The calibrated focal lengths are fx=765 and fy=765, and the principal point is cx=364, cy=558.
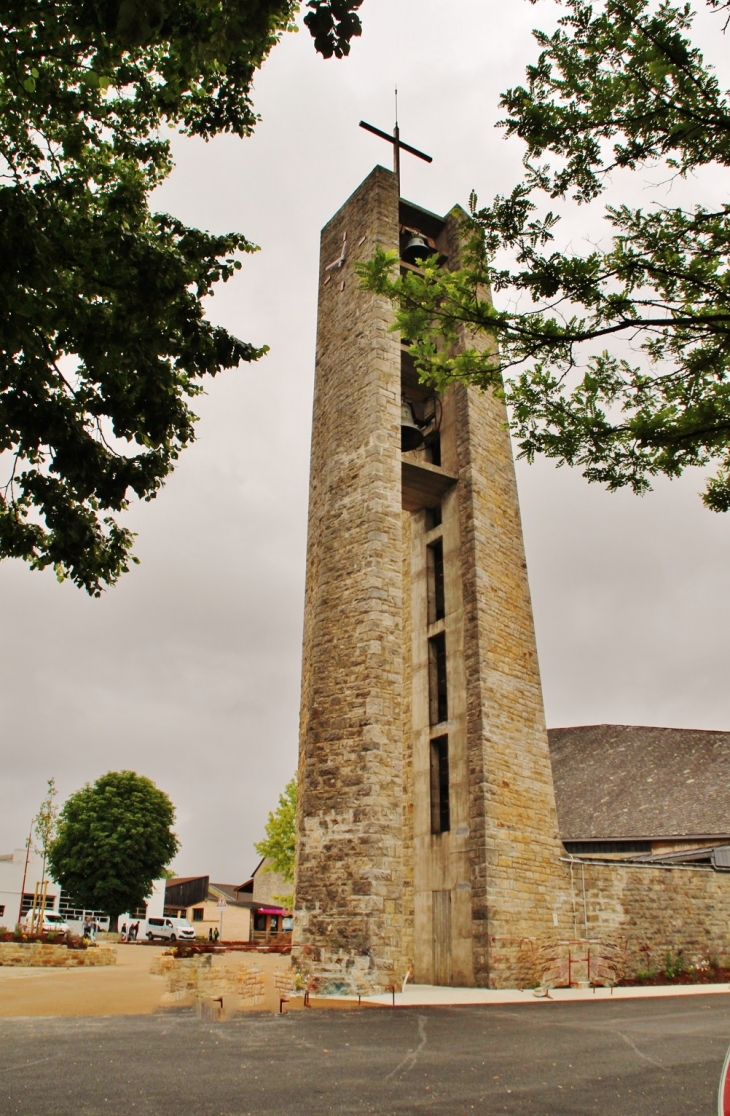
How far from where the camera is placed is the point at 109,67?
197 inches

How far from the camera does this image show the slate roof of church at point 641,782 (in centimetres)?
2108

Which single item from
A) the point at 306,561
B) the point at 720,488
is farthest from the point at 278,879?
the point at 720,488

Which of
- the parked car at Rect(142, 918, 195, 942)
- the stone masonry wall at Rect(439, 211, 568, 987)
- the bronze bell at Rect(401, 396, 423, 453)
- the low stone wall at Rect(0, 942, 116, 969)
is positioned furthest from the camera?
the parked car at Rect(142, 918, 195, 942)

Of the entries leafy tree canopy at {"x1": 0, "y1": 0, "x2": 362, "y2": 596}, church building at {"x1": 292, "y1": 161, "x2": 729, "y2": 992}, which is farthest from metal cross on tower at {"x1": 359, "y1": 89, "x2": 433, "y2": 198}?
leafy tree canopy at {"x1": 0, "y1": 0, "x2": 362, "y2": 596}

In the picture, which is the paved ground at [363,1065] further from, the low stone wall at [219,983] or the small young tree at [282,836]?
the small young tree at [282,836]

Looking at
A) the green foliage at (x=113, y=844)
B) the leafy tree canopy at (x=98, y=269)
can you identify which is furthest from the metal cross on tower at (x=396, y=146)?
the green foliage at (x=113, y=844)

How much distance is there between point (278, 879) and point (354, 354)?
43.6 metres

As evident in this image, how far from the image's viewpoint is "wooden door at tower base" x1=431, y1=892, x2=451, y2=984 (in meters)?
12.4

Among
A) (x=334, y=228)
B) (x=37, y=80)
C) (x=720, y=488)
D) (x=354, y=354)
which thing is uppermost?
(x=334, y=228)

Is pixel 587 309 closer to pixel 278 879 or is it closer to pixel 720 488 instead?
pixel 720 488

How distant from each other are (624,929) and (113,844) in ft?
94.6

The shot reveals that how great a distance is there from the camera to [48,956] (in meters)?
18.4

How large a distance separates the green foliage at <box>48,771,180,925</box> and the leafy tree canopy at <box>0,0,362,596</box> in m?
32.8

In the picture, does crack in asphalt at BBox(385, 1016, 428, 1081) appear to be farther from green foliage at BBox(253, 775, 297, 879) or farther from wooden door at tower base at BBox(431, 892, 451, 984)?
green foliage at BBox(253, 775, 297, 879)
